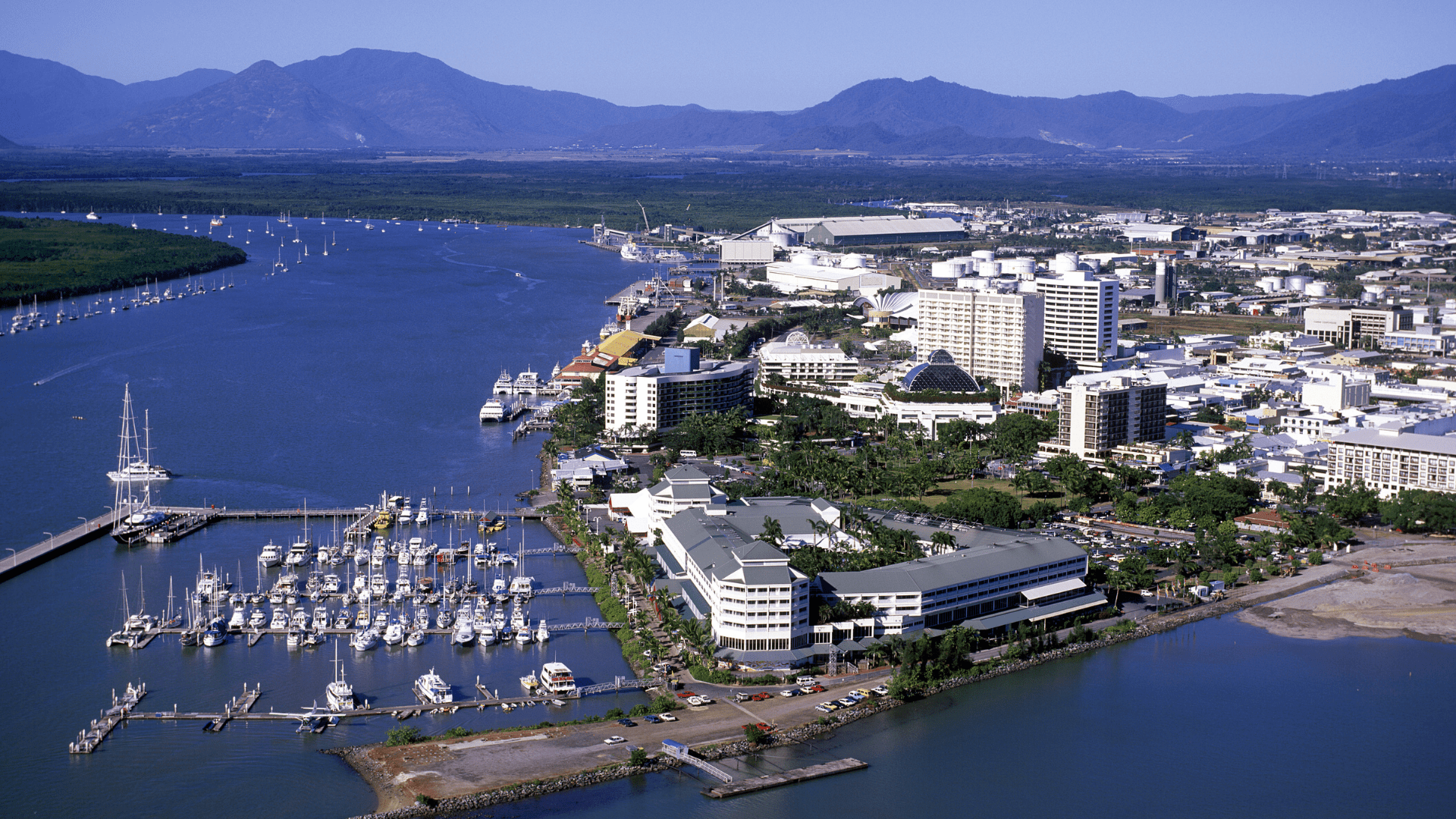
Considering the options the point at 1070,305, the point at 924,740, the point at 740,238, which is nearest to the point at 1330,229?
the point at 740,238

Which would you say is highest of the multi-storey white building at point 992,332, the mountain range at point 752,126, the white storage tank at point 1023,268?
the mountain range at point 752,126

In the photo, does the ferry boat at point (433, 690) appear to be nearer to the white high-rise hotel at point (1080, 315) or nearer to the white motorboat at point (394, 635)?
the white motorboat at point (394, 635)

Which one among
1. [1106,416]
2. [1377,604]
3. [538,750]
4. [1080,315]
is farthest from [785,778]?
[1080,315]

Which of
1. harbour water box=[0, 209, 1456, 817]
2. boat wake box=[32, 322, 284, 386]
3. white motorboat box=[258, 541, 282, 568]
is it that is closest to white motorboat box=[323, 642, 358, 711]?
harbour water box=[0, 209, 1456, 817]

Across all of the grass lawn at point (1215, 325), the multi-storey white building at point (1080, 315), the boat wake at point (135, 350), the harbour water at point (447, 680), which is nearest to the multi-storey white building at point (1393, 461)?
the harbour water at point (447, 680)

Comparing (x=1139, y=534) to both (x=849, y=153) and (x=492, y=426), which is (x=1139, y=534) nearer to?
(x=492, y=426)

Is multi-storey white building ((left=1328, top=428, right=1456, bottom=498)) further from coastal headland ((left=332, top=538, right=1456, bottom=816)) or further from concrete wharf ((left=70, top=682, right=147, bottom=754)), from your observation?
concrete wharf ((left=70, top=682, right=147, bottom=754))

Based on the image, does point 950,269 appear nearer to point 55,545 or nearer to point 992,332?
point 992,332
